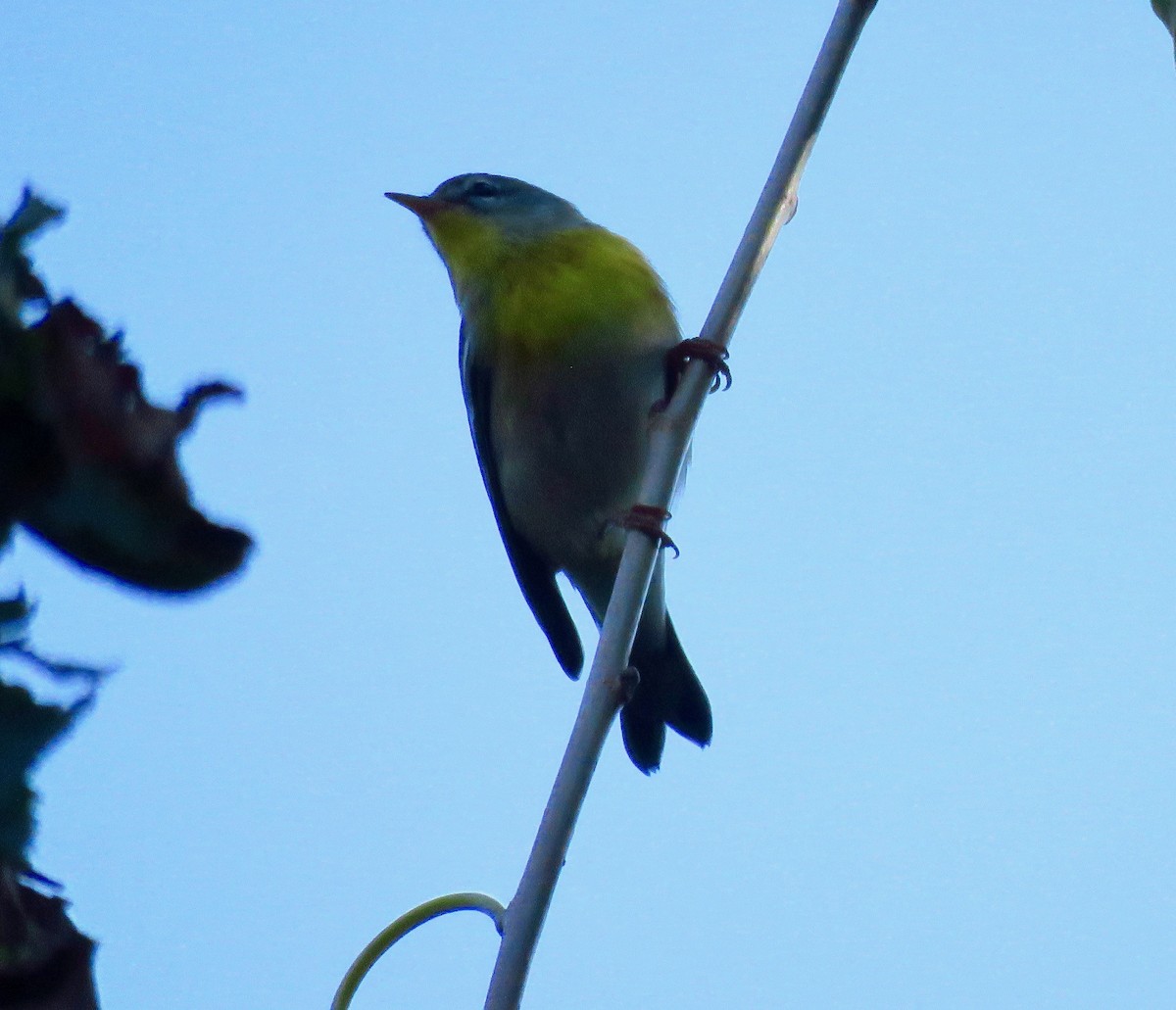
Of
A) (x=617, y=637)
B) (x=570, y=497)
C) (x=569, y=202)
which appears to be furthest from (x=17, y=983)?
(x=569, y=202)

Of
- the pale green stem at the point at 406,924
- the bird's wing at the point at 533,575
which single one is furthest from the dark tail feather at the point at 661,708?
the pale green stem at the point at 406,924

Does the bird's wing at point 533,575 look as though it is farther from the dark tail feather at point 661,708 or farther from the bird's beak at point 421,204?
the bird's beak at point 421,204

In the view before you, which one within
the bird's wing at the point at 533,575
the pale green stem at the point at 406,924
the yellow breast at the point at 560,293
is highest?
the yellow breast at the point at 560,293

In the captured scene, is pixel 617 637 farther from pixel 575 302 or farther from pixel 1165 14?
pixel 575 302

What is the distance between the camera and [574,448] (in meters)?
4.88

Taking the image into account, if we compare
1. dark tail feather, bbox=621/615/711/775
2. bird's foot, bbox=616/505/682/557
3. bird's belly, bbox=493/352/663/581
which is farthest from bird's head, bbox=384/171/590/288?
bird's foot, bbox=616/505/682/557

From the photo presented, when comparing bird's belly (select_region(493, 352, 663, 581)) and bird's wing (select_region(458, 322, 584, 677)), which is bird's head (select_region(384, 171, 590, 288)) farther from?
bird's belly (select_region(493, 352, 663, 581))

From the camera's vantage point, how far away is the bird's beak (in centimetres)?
556

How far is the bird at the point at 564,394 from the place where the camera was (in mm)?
4656

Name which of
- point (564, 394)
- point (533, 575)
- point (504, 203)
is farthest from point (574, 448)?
point (504, 203)

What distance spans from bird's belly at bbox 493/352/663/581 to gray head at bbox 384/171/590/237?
80 cm

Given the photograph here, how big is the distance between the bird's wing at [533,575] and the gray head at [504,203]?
530 millimetres

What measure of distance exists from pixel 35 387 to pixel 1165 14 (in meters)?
1.03

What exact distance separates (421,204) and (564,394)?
1.39 meters
